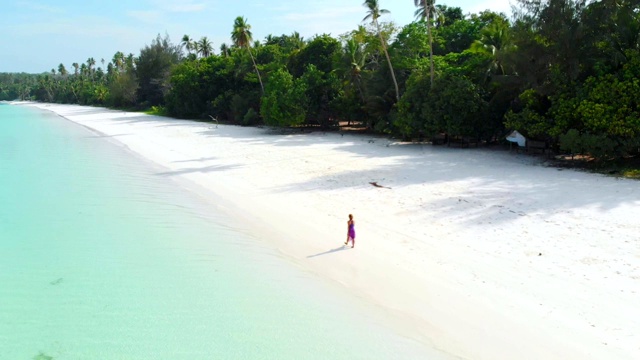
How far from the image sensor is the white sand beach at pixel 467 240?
7.52 metres

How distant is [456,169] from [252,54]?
3382 centimetres

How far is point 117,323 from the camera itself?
903 centimetres

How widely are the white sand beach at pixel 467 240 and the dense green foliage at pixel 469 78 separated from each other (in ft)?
7.97

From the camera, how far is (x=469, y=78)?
2644 centimetres

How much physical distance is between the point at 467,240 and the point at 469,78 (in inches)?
690

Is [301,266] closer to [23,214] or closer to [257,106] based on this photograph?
[23,214]

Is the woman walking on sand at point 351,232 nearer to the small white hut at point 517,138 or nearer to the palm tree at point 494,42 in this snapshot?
the small white hut at point 517,138

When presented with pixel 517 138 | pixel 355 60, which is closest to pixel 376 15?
pixel 355 60

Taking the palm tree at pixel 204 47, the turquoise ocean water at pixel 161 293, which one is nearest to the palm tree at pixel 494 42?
the turquoise ocean water at pixel 161 293

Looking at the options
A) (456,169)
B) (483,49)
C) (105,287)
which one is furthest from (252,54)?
(105,287)

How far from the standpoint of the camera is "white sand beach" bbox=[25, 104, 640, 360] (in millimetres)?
7523

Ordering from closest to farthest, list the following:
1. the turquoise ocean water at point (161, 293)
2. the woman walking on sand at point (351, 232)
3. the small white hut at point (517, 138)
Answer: the turquoise ocean water at point (161, 293)
the woman walking on sand at point (351, 232)
the small white hut at point (517, 138)

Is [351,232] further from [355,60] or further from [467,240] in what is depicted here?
[355,60]

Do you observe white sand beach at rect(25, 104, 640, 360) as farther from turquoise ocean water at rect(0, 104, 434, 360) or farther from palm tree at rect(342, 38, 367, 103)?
palm tree at rect(342, 38, 367, 103)
